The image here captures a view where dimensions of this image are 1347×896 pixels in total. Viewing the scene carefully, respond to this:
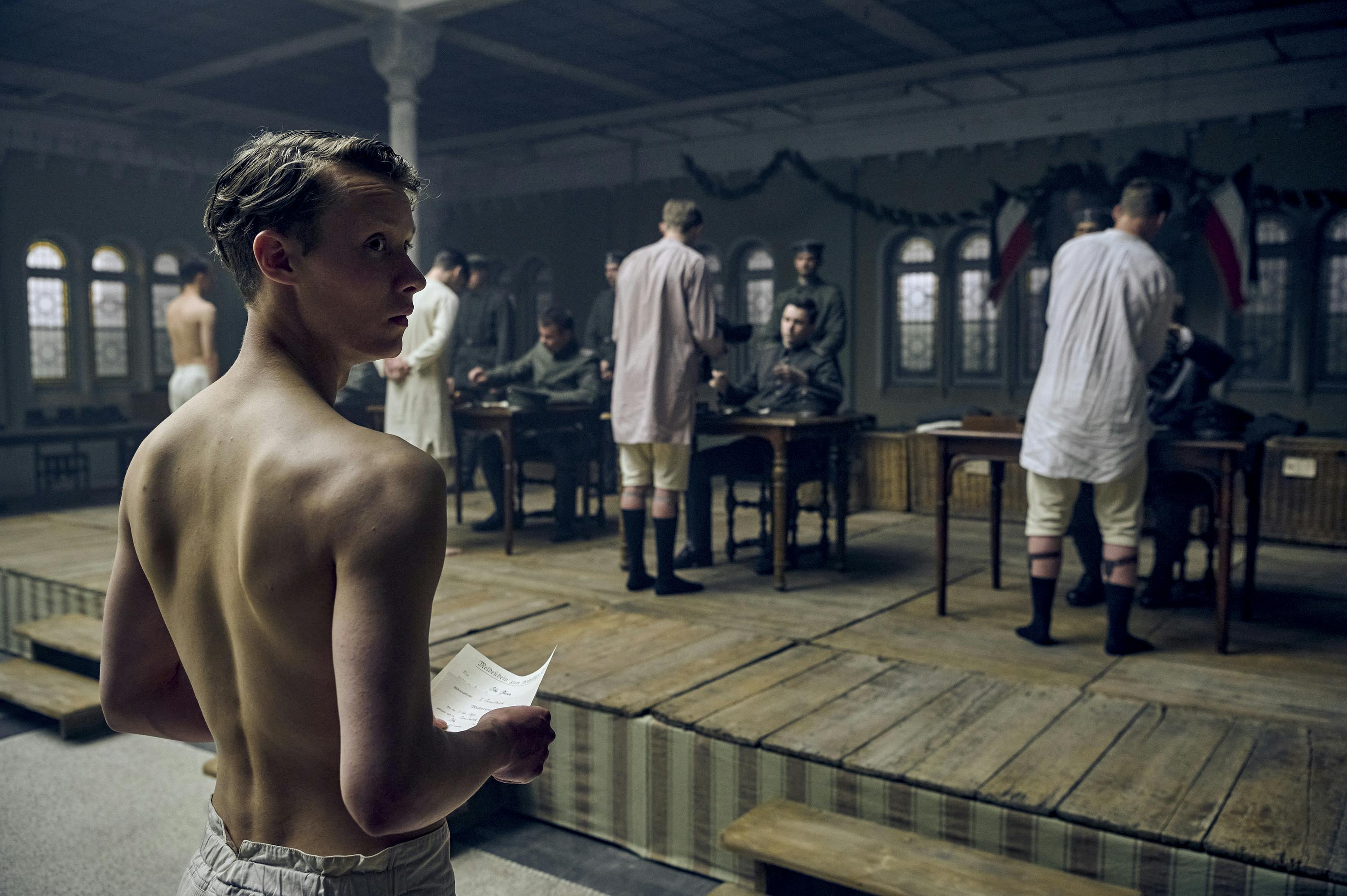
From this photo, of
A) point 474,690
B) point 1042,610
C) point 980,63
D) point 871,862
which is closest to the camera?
point 474,690

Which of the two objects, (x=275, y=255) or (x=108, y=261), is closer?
(x=275, y=255)

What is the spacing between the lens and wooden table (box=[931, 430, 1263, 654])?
3.89 meters

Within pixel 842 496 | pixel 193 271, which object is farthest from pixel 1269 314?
pixel 193 271

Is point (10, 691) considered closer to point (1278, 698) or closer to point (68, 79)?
point (1278, 698)

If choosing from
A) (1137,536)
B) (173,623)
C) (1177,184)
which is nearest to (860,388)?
(1177,184)

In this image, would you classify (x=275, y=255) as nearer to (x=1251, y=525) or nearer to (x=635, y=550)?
(x=635, y=550)

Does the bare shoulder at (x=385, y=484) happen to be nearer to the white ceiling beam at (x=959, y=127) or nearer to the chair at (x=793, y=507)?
the chair at (x=793, y=507)

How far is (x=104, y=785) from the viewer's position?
12.8ft

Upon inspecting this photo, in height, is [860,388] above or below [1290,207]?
below

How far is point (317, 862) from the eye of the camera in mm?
1053

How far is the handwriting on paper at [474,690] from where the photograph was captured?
3.83 feet

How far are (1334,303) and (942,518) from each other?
23.8 ft

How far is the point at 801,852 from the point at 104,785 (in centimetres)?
275

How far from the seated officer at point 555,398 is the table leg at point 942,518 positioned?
273 cm
